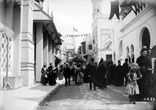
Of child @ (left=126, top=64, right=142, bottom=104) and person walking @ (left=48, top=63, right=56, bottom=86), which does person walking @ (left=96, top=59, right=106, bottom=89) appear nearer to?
person walking @ (left=48, top=63, right=56, bottom=86)

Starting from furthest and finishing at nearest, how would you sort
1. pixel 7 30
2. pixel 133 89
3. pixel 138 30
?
pixel 138 30 → pixel 7 30 → pixel 133 89

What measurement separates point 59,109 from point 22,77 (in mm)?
6302

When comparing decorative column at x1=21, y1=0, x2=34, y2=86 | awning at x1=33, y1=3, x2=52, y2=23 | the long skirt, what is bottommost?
the long skirt

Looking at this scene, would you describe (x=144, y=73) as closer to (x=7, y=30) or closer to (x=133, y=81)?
(x=133, y=81)

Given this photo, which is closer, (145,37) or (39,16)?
(39,16)

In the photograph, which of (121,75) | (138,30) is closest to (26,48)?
(121,75)

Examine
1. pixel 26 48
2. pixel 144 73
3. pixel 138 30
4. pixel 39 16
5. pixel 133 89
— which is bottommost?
pixel 133 89

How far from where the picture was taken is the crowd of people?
7.24m

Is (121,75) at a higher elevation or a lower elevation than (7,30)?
lower

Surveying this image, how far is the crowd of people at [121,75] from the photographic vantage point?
7.24 m

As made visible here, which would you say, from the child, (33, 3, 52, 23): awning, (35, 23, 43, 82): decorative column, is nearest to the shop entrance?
(33, 3, 52, 23): awning

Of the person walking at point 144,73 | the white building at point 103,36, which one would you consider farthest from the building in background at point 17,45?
the white building at point 103,36

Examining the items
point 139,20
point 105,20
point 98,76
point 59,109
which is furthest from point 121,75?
point 105,20

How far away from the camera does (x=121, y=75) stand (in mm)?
14203
